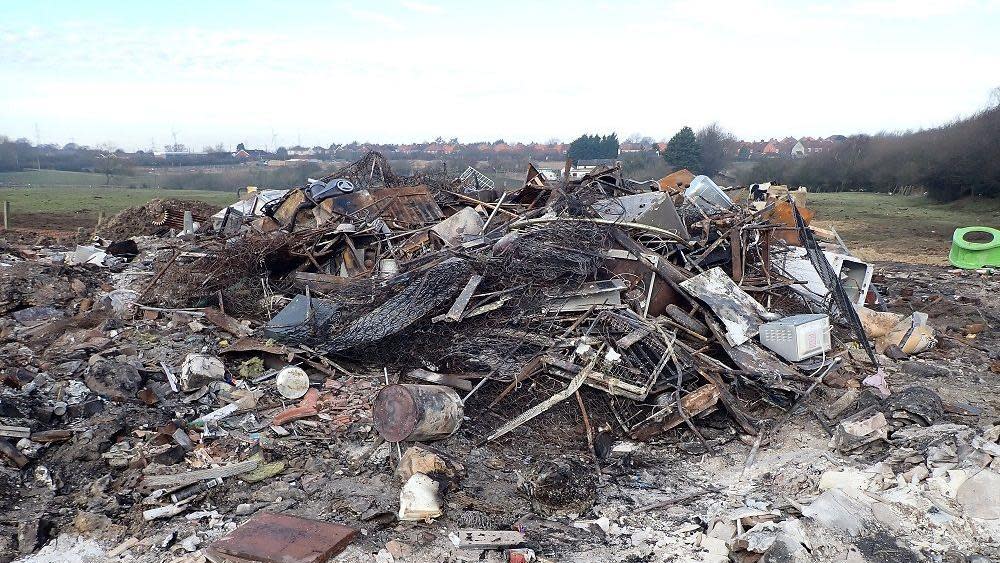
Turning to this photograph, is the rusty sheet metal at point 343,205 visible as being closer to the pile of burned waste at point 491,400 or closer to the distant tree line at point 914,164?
the pile of burned waste at point 491,400

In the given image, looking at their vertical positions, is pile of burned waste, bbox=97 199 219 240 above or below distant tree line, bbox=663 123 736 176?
below

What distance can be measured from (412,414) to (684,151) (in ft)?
119

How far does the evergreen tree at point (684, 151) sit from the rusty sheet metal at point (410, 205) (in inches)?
1197

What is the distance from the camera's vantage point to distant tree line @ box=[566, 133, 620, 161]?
145ft

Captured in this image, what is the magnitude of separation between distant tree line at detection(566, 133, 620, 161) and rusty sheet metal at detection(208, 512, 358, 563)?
137ft

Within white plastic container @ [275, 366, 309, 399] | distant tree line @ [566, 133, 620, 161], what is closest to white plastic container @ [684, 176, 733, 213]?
white plastic container @ [275, 366, 309, 399]

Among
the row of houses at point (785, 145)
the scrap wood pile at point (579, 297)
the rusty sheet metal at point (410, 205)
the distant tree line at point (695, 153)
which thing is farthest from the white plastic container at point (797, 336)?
the row of houses at point (785, 145)

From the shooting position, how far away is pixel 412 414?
5156 millimetres

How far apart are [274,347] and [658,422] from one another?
13.7 ft

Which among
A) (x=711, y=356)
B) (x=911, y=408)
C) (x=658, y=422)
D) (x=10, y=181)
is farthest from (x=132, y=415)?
(x=10, y=181)

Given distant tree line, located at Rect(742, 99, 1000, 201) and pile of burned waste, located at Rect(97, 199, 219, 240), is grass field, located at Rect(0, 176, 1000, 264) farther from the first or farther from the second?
pile of burned waste, located at Rect(97, 199, 219, 240)

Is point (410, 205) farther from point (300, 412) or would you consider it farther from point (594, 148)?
point (594, 148)

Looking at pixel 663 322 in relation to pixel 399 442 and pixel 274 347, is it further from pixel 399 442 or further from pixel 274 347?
pixel 274 347

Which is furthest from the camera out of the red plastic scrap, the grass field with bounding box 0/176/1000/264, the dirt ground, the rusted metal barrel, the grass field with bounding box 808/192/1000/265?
the grass field with bounding box 0/176/1000/264
